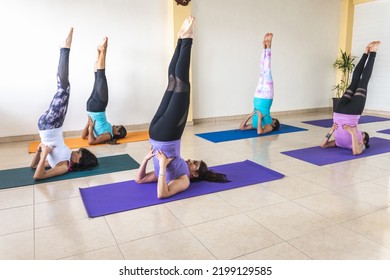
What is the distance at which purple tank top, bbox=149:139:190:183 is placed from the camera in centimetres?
280

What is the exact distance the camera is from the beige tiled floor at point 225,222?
1.98m

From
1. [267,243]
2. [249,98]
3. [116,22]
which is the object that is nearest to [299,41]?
[249,98]

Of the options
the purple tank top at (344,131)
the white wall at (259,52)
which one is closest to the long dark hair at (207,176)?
the purple tank top at (344,131)

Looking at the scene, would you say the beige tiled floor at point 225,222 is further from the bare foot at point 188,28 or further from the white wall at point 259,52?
the white wall at point 259,52

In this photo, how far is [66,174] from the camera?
3438 mm

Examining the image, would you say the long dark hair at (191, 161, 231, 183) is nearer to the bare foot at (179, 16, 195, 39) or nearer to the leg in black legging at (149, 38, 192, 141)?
the leg in black legging at (149, 38, 192, 141)

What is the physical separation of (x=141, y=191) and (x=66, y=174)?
103 cm

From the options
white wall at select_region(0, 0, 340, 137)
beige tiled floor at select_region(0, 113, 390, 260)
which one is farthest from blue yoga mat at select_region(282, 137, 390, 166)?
white wall at select_region(0, 0, 340, 137)

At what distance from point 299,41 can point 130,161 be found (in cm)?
538

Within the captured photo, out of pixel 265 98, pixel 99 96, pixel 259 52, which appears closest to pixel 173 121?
pixel 99 96

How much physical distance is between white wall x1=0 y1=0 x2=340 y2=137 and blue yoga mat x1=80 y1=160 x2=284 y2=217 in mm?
2888

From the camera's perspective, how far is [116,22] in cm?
549

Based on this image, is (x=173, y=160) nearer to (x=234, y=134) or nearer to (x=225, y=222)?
(x=225, y=222)
